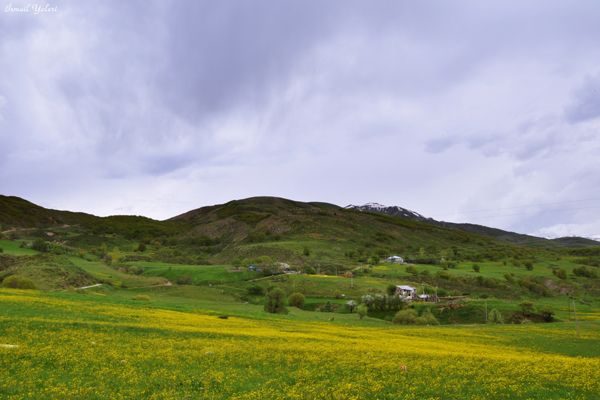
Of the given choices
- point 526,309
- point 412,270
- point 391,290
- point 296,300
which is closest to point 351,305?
point 296,300

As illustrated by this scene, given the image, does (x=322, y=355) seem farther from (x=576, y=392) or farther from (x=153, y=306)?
(x=153, y=306)

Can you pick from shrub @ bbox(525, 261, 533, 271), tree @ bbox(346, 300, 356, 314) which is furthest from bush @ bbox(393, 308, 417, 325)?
shrub @ bbox(525, 261, 533, 271)

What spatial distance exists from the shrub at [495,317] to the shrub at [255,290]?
190 feet

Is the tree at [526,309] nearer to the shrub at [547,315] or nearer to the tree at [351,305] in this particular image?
the shrub at [547,315]

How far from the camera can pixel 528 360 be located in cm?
3059

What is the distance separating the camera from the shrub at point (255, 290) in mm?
118625

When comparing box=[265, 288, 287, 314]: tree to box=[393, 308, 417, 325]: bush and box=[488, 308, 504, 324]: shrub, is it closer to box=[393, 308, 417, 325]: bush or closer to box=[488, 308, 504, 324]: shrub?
box=[393, 308, 417, 325]: bush

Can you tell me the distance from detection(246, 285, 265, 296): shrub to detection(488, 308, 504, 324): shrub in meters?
58.0

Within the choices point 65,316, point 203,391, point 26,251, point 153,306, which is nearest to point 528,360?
point 203,391

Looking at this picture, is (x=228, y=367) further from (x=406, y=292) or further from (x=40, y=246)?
(x=40, y=246)

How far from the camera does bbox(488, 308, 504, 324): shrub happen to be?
84.4 m

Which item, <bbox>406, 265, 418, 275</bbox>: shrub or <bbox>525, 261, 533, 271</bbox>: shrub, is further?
<bbox>525, 261, 533, 271</bbox>: shrub

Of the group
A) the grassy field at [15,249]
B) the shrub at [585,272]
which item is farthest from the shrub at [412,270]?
the grassy field at [15,249]

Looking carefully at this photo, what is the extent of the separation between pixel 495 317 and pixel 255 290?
199 feet
